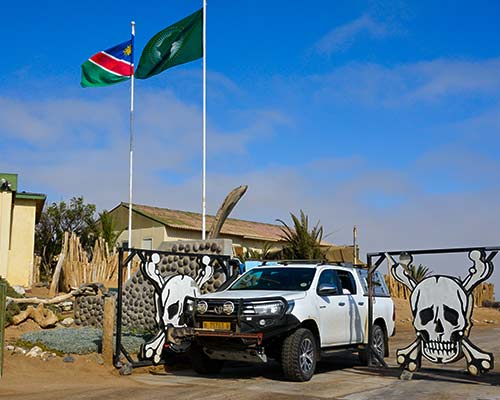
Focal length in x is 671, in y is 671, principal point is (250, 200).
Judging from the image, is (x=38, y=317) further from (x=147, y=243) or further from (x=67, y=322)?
(x=147, y=243)

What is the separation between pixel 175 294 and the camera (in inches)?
496

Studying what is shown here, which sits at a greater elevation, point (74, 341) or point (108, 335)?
point (108, 335)

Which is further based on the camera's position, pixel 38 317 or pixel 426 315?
pixel 38 317

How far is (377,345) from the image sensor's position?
13148 mm

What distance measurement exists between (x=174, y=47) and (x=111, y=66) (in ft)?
10.3

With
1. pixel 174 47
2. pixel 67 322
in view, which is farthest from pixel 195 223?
pixel 67 322

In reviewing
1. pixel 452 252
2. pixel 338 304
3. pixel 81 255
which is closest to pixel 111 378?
pixel 338 304

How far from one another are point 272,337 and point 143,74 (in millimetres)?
12730

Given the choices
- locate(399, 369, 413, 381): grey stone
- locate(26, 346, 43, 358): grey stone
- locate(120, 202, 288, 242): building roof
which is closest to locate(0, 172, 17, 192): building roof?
locate(120, 202, 288, 242): building roof

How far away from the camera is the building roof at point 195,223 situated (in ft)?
126

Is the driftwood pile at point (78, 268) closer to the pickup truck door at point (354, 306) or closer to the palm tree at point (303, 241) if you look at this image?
the palm tree at point (303, 241)

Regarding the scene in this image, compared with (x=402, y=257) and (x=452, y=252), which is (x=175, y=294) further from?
(x=452, y=252)

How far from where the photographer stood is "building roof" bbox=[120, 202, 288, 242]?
38.4 m

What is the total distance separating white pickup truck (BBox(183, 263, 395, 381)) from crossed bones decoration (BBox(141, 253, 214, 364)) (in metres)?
0.72
